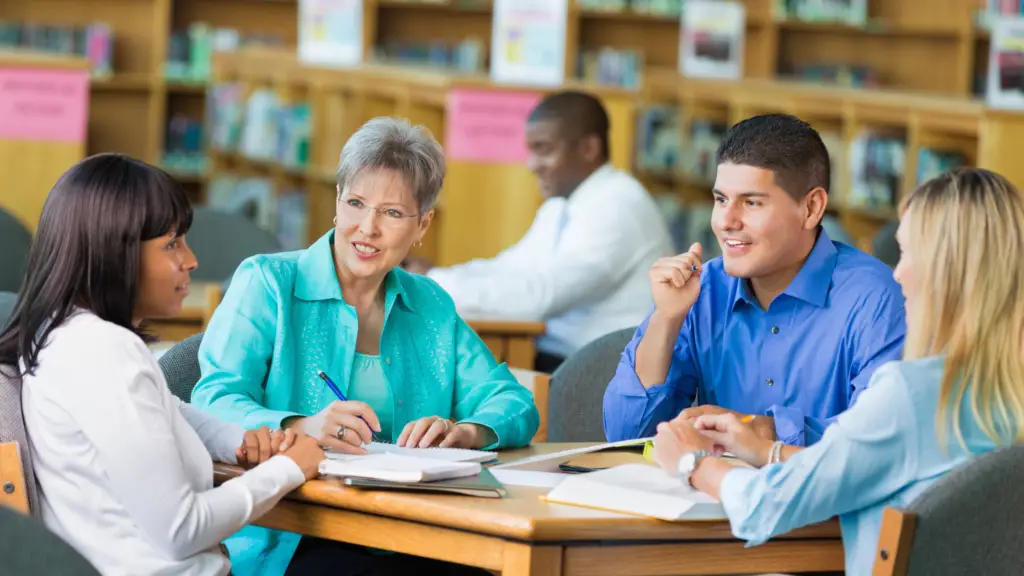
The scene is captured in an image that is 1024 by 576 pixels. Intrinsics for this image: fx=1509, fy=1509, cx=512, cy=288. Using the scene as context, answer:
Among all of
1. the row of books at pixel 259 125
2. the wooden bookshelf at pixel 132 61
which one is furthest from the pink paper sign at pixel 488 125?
the wooden bookshelf at pixel 132 61

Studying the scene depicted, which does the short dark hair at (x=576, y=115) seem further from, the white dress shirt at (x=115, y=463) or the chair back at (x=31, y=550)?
the chair back at (x=31, y=550)

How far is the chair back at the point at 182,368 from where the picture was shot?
8.57 feet

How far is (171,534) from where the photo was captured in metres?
1.94

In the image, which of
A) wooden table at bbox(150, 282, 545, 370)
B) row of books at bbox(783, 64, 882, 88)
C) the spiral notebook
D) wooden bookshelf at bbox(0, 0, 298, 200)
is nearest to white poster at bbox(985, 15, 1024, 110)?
wooden table at bbox(150, 282, 545, 370)

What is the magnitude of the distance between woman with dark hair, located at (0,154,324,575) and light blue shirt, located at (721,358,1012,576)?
0.63 meters

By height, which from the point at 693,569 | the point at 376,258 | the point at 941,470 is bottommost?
the point at 693,569

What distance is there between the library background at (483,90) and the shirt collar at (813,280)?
7.70 feet

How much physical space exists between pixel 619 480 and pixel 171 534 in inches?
24.4

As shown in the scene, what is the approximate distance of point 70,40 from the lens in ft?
28.7

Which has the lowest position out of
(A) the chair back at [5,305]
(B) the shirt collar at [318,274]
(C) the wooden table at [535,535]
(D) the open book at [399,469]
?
(C) the wooden table at [535,535]

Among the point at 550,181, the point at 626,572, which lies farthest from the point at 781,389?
the point at 550,181

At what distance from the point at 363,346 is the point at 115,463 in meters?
0.75

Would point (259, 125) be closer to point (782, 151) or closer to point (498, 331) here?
point (498, 331)

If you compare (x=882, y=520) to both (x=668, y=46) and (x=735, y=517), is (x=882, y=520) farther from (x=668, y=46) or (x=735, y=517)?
(x=668, y=46)
